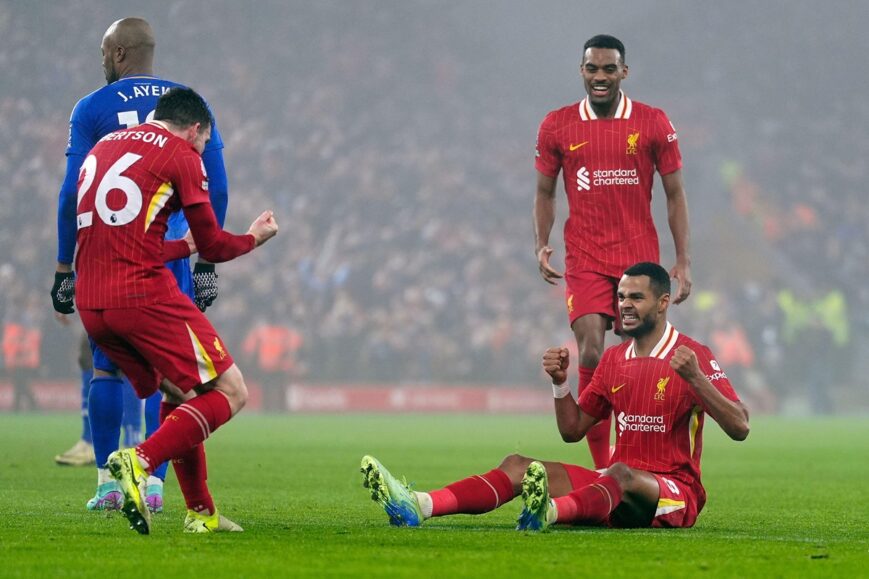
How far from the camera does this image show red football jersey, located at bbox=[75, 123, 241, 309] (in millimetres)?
5129

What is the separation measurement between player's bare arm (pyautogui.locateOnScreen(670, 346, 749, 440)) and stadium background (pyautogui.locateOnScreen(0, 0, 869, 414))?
19302 mm

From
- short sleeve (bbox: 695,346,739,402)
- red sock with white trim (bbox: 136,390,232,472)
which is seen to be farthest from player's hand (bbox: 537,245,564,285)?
red sock with white trim (bbox: 136,390,232,472)

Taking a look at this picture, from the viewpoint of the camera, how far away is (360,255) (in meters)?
27.6

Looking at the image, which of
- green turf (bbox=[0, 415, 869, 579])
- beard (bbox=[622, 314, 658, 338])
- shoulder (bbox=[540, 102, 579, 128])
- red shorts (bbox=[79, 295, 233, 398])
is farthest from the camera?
shoulder (bbox=[540, 102, 579, 128])

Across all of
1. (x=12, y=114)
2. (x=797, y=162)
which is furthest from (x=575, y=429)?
(x=797, y=162)

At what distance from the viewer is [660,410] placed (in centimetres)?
588

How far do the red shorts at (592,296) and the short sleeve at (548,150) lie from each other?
0.62 m

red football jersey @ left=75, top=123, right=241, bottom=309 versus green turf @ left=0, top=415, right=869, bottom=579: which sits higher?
red football jersey @ left=75, top=123, right=241, bottom=309

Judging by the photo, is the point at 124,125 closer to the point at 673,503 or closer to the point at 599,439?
the point at 599,439

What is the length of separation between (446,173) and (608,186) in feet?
73.5

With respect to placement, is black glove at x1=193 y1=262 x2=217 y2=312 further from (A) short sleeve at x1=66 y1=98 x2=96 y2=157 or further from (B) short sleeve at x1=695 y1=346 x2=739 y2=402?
(B) short sleeve at x1=695 y1=346 x2=739 y2=402

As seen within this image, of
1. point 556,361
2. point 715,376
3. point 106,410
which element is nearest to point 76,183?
point 106,410

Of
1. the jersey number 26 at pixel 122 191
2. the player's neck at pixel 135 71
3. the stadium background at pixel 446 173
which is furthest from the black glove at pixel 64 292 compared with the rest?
the stadium background at pixel 446 173

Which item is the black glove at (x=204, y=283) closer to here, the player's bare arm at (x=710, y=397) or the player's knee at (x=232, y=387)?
the player's knee at (x=232, y=387)
